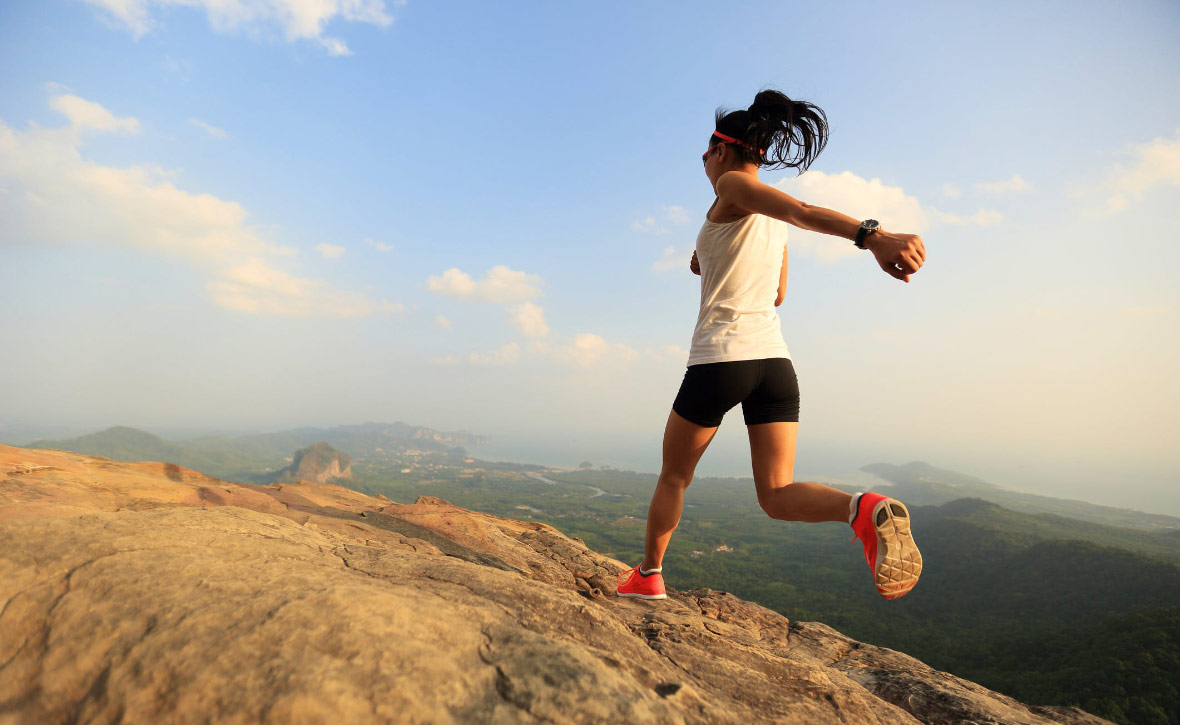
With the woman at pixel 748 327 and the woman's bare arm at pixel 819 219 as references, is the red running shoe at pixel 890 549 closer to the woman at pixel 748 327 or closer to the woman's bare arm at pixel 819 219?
the woman at pixel 748 327

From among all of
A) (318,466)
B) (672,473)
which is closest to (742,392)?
(672,473)

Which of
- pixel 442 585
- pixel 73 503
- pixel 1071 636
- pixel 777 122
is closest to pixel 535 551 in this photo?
pixel 442 585

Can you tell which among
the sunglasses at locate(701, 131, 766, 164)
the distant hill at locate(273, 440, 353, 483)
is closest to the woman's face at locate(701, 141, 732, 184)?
the sunglasses at locate(701, 131, 766, 164)

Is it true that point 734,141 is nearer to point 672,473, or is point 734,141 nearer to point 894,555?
point 672,473

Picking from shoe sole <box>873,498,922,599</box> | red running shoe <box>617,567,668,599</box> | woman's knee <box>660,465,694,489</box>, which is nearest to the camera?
shoe sole <box>873,498,922,599</box>

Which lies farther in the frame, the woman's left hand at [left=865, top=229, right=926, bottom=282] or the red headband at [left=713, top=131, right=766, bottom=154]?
the red headband at [left=713, top=131, right=766, bottom=154]

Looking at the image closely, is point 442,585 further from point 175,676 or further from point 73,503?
point 73,503

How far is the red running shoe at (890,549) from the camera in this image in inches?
93.7

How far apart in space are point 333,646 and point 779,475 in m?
2.62

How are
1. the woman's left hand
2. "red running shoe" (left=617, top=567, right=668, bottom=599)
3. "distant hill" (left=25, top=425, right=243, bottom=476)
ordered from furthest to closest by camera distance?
"distant hill" (left=25, top=425, right=243, bottom=476), "red running shoe" (left=617, top=567, right=668, bottom=599), the woman's left hand

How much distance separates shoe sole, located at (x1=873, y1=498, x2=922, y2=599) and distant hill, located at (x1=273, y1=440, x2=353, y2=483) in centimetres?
12931

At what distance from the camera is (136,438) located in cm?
16225

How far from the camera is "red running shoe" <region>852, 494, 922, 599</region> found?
238 cm

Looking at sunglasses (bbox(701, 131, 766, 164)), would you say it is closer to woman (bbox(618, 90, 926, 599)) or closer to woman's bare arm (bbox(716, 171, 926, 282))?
woman (bbox(618, 90, 926, 599))
